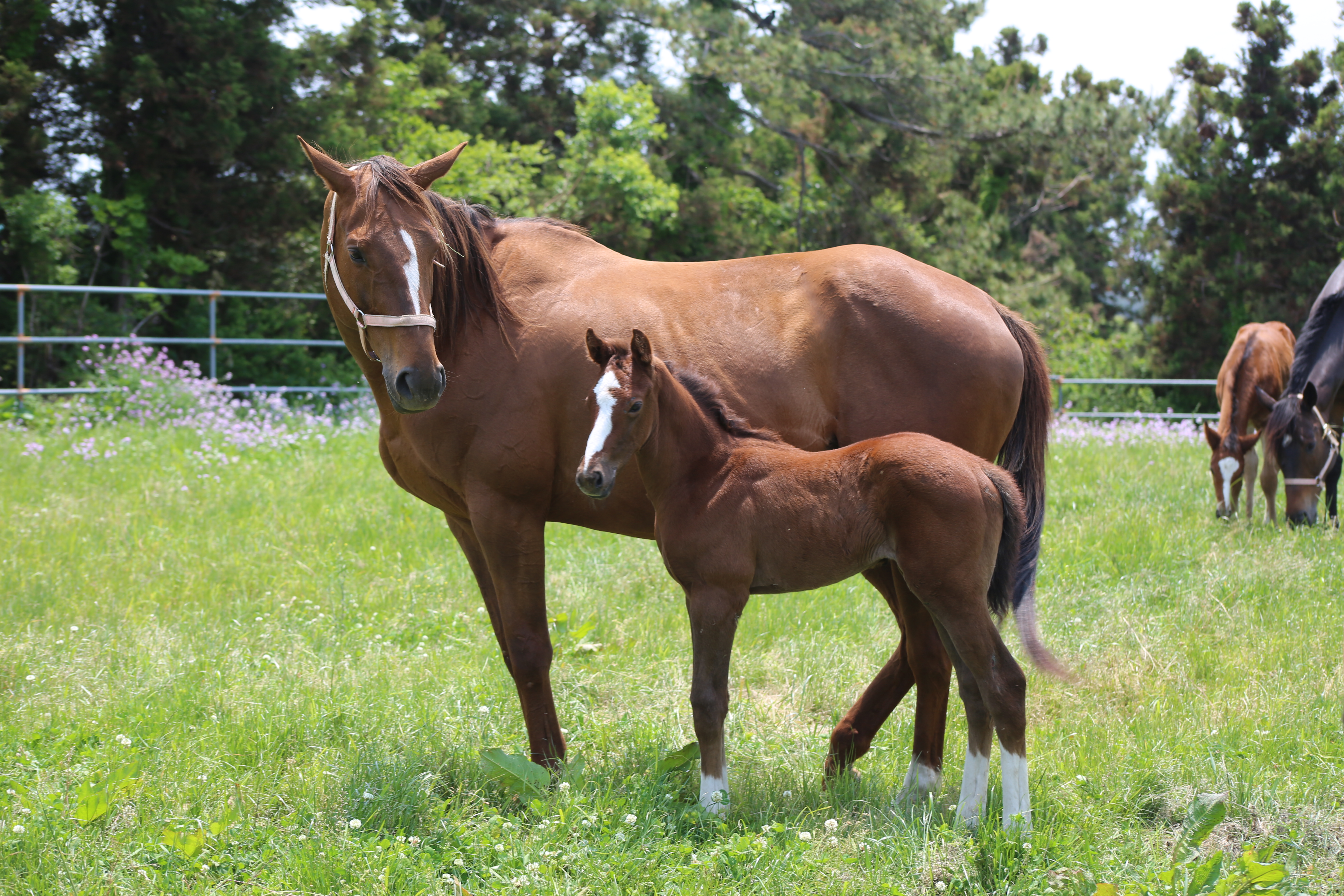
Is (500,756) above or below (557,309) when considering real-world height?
below

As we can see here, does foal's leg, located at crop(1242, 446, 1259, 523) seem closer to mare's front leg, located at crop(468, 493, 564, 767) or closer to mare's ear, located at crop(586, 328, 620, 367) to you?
mare's front leg, located at crop(468, 493, 564, 767)

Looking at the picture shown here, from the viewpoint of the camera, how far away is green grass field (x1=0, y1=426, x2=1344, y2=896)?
2.96 meters

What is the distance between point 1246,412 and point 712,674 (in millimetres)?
7556

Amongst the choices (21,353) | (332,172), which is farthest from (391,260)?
(21,353)

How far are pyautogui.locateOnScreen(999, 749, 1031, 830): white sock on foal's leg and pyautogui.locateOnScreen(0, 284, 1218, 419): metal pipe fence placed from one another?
7.54 m

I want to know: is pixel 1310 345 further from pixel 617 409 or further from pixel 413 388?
pixel 413 388

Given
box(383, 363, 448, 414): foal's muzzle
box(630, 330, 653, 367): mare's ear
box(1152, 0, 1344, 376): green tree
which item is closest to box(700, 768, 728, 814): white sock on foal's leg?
box(630, 330, 653, 367): mare's ear

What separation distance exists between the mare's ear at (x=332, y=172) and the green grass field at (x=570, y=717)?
6.92ft

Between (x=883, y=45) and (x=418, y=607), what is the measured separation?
1671 centimetres

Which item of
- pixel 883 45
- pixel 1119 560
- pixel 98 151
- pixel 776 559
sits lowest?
pixel 1119 560

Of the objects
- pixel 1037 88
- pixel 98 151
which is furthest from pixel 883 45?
pixel 98 151

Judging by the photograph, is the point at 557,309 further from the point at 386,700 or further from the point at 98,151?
the point at 98,151

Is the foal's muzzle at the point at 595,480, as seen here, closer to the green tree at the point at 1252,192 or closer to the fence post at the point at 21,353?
the fence post at the point at 21,353

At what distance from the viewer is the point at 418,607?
5855mm
